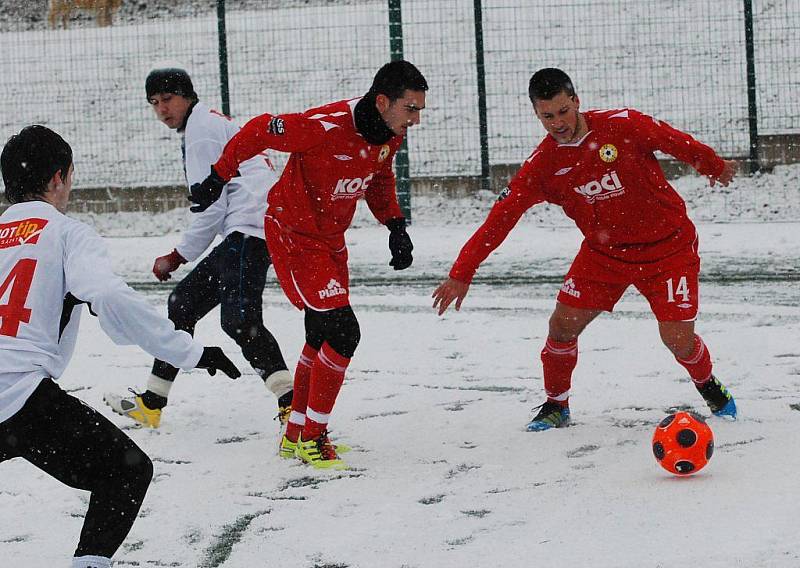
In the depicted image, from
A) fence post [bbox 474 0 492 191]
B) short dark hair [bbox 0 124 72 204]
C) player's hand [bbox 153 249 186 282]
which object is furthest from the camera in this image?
fence post [bbox 474 0 492 191]

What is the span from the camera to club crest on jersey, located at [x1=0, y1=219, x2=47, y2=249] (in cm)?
339

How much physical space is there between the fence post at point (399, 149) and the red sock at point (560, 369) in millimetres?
6204

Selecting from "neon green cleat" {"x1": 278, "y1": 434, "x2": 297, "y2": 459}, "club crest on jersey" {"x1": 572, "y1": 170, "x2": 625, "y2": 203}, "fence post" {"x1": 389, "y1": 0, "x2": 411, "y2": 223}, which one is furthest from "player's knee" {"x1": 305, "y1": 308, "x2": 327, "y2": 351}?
"fence post" {"x1": 389, "y1": 0, "x2": 411, "y2": 223}

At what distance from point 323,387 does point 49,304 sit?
1787mm

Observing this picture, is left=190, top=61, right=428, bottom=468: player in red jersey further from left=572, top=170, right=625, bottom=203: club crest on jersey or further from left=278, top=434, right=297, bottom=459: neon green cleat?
left=572, top=170, right=625, bottom=203: club crest on jersey

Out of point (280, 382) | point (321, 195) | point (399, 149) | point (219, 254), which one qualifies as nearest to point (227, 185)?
point (219, 254)

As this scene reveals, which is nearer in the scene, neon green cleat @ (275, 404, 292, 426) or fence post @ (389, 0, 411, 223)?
neon green cleat @ (275, 404, 292, 426)

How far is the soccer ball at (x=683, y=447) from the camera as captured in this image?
434cm

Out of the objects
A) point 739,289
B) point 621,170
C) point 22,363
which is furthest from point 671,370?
point 22,363

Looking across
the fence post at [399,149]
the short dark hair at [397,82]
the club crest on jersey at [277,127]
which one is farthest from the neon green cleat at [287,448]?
the fence post at [399,149]

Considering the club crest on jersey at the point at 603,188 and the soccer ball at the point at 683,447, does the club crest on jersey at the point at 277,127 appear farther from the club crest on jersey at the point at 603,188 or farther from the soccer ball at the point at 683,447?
the soccer ball at the point at 683,447

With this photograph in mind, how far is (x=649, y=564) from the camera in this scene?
352cm

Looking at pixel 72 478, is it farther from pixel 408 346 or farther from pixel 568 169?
pixel 408 346

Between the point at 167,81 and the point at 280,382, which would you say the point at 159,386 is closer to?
the point at 280,382
